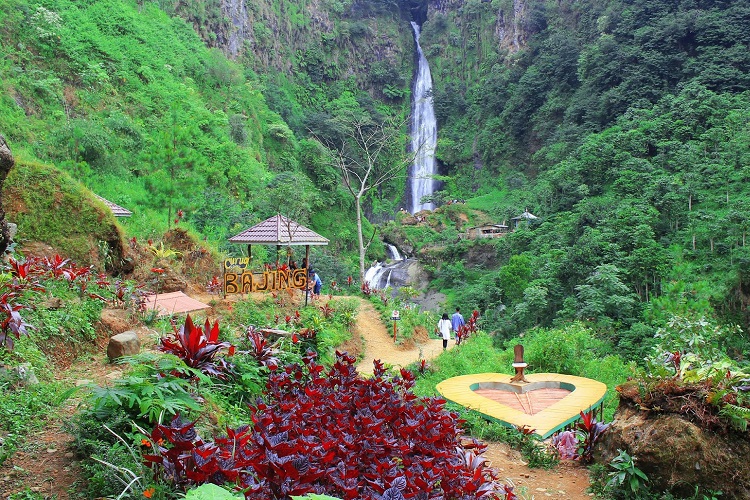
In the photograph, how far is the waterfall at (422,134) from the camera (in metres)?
39.1

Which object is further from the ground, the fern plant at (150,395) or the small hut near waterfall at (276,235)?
the small hut near waterfall at (276,235)

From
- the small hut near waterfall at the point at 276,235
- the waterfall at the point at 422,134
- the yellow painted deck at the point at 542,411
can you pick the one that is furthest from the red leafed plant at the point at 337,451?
the waterfall at the point at 422,134

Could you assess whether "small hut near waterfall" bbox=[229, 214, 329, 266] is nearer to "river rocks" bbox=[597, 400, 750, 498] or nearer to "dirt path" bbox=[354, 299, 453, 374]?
"dirt path" bbox=[354, 299, 453, 374]

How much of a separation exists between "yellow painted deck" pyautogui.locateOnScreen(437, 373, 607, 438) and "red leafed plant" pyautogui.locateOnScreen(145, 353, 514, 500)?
193 cm

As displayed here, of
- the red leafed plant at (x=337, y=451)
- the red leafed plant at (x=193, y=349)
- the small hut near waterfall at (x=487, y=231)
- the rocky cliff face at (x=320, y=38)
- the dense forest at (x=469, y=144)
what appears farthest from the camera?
the rocky cliff face at (x=320, y=38)

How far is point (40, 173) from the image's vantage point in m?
8.27

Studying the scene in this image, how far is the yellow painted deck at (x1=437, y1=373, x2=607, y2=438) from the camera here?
5527 millimetres

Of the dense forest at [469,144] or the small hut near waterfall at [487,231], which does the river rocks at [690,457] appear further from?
the small hut near waterfall at [487,231]

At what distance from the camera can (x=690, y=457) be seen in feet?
13.3

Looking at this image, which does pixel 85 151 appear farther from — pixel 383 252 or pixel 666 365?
pixel 383 252

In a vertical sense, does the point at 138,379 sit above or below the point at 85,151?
below

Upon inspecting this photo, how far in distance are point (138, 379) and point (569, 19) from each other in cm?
4235

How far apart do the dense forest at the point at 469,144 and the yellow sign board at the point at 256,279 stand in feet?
5.81

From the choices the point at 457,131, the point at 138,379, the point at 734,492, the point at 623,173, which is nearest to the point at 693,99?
the point at 623,173
